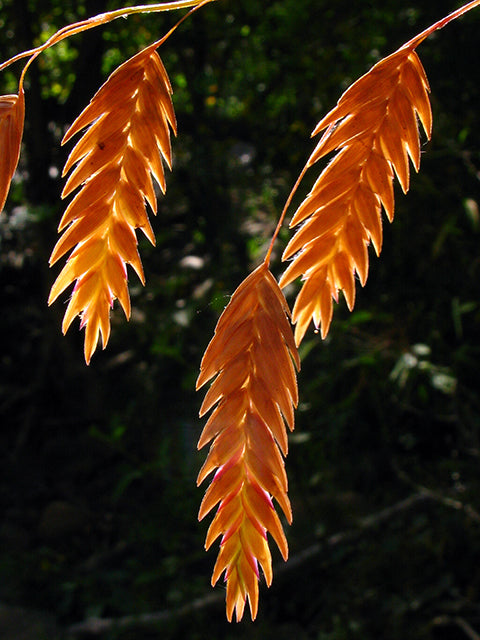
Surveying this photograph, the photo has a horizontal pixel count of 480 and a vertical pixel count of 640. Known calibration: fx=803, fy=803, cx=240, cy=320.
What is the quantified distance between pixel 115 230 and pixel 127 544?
330 centimetres

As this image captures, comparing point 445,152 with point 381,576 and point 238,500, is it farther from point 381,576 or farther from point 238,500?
point 238,500

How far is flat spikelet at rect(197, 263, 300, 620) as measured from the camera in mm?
724

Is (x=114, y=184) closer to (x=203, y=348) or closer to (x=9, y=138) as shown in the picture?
(x=9, y=138)

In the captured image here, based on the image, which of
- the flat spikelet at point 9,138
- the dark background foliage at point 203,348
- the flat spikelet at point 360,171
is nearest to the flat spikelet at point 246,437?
the flat spikelet at point 360,171

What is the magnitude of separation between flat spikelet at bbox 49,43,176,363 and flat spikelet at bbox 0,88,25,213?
0.20 feet

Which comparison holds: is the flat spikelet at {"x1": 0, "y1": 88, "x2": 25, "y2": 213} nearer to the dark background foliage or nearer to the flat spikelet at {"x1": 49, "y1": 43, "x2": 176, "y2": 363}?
the flat spikelet at {"x1": 49, "y1": 43, "x2": 176, "y2": 363}

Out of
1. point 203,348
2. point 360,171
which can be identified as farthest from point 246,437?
point 203,348

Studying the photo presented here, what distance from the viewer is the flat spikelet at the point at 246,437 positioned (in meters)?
0.72

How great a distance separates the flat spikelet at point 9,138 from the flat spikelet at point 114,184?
0.06 m

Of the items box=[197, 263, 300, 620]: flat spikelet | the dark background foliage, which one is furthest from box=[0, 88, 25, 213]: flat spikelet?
the dark background foliage

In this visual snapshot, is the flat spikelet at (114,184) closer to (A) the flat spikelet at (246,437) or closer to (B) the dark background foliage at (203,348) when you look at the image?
(A) the flat spikelet at (246,437)

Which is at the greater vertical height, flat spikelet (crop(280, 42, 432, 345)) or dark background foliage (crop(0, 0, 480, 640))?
flat spikelet (crop(280, 42, 432, 345))

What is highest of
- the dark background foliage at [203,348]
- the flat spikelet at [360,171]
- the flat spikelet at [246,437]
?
the flat spikelet at [360,171]

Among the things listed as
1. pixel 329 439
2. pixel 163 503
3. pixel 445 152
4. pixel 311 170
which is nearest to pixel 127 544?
pixel 163 503
